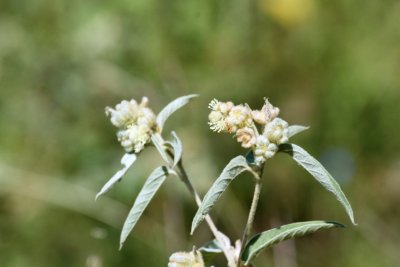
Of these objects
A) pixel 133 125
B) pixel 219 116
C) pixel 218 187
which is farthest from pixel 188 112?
pixel 218 187

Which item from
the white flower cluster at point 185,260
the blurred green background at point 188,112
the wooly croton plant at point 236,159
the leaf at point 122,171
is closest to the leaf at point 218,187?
the wooly croton plant at point 236,159

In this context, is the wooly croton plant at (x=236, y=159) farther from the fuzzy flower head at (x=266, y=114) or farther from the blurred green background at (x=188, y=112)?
the blurred green background at (x=188, y=112)

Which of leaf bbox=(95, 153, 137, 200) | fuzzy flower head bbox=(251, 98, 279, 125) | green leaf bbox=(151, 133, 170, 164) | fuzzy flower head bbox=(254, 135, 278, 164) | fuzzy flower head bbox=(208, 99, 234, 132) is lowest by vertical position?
leaf bbox=(95, 153, 137, 200)

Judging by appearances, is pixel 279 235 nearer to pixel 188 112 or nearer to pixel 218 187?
pixel 218 187

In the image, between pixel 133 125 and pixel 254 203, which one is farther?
pixel 133 125

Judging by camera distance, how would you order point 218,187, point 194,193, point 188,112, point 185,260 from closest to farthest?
point 218,187
point 185,260
point 194,193
point 188,112

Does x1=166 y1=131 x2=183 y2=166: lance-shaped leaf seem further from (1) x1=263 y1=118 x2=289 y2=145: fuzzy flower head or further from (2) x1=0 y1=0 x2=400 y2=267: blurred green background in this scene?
(2) x1=0 y1=0 x2=400 y2=267: blurred green background

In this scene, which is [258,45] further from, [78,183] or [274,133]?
[274,133]

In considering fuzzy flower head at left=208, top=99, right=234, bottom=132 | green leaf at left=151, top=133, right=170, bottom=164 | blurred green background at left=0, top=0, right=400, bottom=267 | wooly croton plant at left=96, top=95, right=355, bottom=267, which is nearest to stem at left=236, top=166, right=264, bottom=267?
wooly croton plant at left=96, top=95, right=355, bottom=267

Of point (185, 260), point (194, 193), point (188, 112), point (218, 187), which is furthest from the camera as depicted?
point (188, 112)
